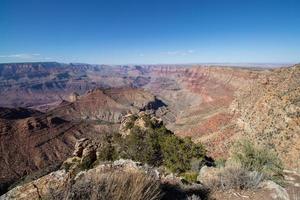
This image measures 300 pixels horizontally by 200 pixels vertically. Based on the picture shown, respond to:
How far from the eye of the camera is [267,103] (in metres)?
39.9

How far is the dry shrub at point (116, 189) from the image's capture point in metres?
4.72

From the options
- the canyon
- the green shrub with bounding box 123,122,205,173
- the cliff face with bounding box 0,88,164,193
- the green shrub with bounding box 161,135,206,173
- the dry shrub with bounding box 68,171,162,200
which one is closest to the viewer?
the dry shrub with bounding box 68,171,162,200

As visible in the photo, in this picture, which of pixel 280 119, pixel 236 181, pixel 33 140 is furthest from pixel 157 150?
pixel 33 140

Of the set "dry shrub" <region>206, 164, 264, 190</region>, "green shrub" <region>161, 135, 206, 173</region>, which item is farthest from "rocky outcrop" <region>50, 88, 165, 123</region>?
"dry shrub" <region>206, 164, 264, 190</region>

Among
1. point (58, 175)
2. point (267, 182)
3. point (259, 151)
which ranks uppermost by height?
point (58, 175)

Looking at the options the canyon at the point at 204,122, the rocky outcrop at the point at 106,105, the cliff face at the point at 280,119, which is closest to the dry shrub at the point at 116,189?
the cliff face at the point at 280,119

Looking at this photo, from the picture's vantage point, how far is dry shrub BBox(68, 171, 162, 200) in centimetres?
472

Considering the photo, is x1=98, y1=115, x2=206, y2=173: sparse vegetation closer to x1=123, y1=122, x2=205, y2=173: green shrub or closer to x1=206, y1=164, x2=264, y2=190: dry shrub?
x1=123, y1=122, x2=205, y2=173: green shrub

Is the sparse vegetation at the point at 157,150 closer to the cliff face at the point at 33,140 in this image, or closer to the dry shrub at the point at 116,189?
the dry shrub at the point at 116,189

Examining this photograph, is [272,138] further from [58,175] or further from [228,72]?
[228,72]

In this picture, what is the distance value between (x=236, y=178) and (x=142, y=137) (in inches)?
935

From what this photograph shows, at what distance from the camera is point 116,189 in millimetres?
4879

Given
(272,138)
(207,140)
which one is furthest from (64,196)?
(207,140)

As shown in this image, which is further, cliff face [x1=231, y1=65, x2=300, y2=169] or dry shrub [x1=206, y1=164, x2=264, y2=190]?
cliff face [x1=231, y1=65, x2=300, y2=169]
